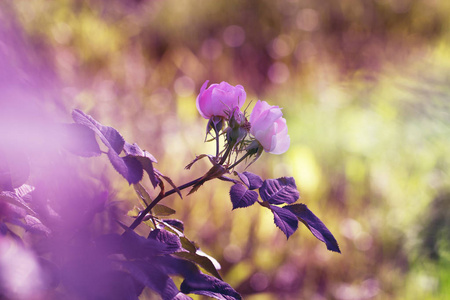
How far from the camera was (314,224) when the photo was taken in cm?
43

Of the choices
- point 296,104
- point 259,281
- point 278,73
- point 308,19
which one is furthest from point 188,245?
point 308,19

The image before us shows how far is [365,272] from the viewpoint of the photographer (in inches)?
67.1

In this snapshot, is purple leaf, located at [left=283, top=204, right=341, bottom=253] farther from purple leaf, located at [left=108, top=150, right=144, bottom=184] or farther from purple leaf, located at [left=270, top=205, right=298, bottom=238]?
purple leaf, located at [left=108, top=150, right=144, bottom=184]

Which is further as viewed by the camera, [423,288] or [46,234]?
[423,288]

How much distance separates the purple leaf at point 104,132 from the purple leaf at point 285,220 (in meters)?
0.14

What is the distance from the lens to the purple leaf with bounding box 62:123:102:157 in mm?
360

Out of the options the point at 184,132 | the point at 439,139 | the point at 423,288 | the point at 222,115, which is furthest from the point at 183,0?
the point at 222,115

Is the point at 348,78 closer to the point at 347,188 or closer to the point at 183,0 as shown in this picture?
the point at 347,188

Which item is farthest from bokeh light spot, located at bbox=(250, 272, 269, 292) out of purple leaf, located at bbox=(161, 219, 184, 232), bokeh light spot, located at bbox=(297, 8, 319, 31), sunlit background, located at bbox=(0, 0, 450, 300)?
bokeh light spot, located at bbox=(297, 8, 319, 31)

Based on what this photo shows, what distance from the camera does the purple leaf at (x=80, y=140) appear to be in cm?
36

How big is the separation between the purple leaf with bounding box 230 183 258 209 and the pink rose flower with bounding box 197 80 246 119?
8 cm

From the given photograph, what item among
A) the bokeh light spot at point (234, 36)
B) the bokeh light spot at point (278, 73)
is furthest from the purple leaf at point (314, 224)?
the bokeh light spot at point (234, 36)

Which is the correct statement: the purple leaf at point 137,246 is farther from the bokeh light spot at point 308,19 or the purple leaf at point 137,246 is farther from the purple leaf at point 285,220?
the bokeh light spot at point 308,19

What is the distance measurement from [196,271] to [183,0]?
3765mm
